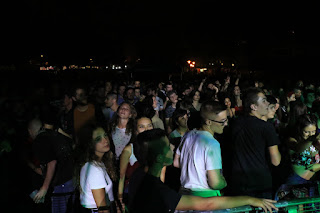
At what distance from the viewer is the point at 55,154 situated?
4.02m

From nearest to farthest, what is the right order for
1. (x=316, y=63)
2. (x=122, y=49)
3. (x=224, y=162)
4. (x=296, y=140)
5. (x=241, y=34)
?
(x=296, y=140) → (x=224, y=162) → (x=316, y=63) → (x=241, y=34) → (x=122, y=49)

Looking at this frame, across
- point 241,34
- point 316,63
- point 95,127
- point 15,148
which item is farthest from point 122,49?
point 95,127

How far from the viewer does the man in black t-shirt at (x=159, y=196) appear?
2148mm

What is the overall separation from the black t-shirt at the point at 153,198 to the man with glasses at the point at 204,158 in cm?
89

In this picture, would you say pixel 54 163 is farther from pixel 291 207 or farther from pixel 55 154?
pixel 291 207

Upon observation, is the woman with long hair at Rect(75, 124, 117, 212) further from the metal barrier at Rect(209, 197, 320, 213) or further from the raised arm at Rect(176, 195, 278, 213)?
the metal barrier at Rect(209, 197, 320, 213)

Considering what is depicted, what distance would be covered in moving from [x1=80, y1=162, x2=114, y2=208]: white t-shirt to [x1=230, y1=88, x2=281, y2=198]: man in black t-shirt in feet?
5.70

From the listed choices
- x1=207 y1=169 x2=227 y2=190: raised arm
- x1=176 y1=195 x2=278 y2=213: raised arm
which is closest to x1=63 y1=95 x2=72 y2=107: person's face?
x1=207 y1=169 x2=227 y2=190: raised arm

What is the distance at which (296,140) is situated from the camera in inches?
174

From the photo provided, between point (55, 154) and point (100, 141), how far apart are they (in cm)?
108

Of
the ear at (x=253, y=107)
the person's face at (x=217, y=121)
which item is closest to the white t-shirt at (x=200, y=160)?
the person's face at (x=217, y=121)

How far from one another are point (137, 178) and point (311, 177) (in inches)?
108

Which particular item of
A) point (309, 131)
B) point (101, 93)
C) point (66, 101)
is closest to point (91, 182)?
point (309, 131)

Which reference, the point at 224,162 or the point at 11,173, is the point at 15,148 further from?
the point at 224,162
